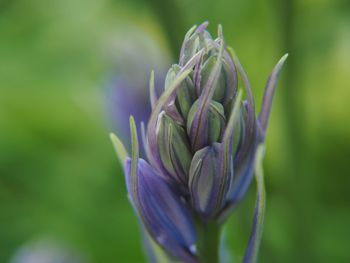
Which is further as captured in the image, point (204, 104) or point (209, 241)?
point (209, 241)

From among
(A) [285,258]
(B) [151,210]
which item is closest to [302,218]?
(A) [285,258]

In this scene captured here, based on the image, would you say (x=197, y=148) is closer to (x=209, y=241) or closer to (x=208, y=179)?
(x=208, y=179)

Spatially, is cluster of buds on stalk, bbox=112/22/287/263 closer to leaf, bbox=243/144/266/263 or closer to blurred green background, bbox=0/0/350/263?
leaf, bbox=243/144/266/263

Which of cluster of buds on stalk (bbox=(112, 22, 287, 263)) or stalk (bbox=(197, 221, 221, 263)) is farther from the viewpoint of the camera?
stalk (bbox=(197, 221, 221, 263))

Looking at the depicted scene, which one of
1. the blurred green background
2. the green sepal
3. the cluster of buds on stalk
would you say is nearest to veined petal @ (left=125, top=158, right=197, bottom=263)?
the cluster of buds on stalk

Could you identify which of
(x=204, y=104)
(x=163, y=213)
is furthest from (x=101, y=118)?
(x=204, y=104)

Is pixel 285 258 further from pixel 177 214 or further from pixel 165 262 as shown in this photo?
pixel 177 214

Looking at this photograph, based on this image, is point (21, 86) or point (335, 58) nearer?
point (335, 58)
